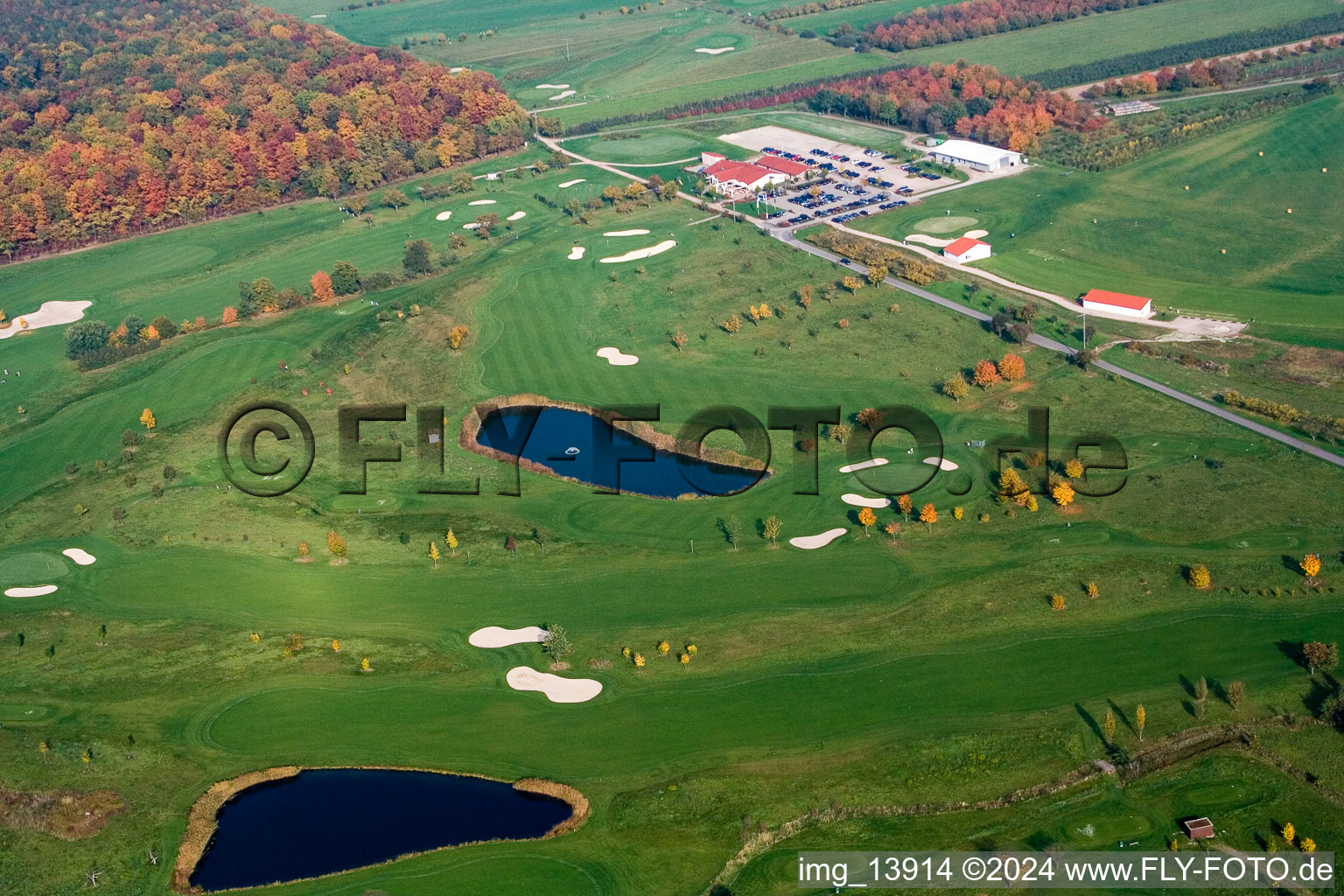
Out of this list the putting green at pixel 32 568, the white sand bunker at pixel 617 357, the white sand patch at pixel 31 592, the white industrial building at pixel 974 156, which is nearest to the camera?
the white sand patch at pixel 31 592

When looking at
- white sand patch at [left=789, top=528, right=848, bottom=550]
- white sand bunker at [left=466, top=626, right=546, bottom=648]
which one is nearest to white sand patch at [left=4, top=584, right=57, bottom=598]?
white sand bunker at [left=466, top=626, right=546, bottom=648]

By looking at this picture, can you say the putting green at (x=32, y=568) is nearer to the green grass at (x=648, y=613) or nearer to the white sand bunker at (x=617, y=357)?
the green grass at (x=648, y=613)

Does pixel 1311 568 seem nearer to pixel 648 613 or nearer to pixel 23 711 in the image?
pixel 648 613

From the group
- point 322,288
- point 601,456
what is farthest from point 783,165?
point 601,456

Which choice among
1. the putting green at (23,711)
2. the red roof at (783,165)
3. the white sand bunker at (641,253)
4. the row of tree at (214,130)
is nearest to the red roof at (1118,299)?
the white sand bunker at (641,253)

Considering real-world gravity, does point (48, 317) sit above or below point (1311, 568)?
above

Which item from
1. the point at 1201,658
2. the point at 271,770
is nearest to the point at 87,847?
the point at 271,770

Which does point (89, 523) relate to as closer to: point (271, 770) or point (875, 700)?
point (271, 770)
